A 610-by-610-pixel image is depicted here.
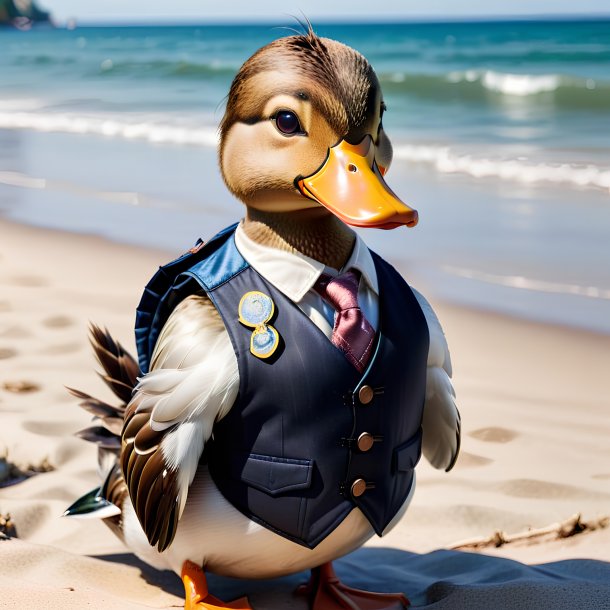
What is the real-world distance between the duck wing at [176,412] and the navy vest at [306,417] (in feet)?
0.14

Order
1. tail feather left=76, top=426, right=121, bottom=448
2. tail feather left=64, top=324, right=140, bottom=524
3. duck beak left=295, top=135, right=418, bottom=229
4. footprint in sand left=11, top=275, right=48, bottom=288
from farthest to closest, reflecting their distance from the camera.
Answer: footprint in sand left=11, top=275, right=48, bottom=288 < tail feather left=76, top=426, right=121, bottom=448 < tail feather left=64, top=324, right=140, bottom=524 < duck beak left=295, top=135, right=418, bottom=229

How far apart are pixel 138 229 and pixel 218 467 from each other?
4.95 m

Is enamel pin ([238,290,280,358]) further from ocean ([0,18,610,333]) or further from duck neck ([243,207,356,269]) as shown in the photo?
ocean ([0,18,610,333])

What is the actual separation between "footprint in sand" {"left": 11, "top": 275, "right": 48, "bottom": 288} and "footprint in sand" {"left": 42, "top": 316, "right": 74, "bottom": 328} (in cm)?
65

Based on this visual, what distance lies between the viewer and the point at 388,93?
715 inches

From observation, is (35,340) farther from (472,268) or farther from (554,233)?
(554,233)

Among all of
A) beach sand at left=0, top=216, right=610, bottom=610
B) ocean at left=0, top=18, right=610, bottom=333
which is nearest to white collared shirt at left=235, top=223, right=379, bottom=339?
ocean at left=0, top=18, right=610, bottom=333

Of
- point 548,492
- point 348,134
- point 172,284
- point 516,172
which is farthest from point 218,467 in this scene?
point 516,172

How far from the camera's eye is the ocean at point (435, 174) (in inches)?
234

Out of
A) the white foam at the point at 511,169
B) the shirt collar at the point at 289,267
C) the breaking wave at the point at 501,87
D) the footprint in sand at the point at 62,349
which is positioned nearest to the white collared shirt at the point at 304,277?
the shirt collar at the point at 289,267

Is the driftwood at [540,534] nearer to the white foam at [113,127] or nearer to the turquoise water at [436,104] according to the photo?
the turquoise water at [436,104]

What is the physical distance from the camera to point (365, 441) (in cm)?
226

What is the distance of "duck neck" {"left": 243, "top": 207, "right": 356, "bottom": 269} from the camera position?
7.49ft

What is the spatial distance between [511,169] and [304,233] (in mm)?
7501
